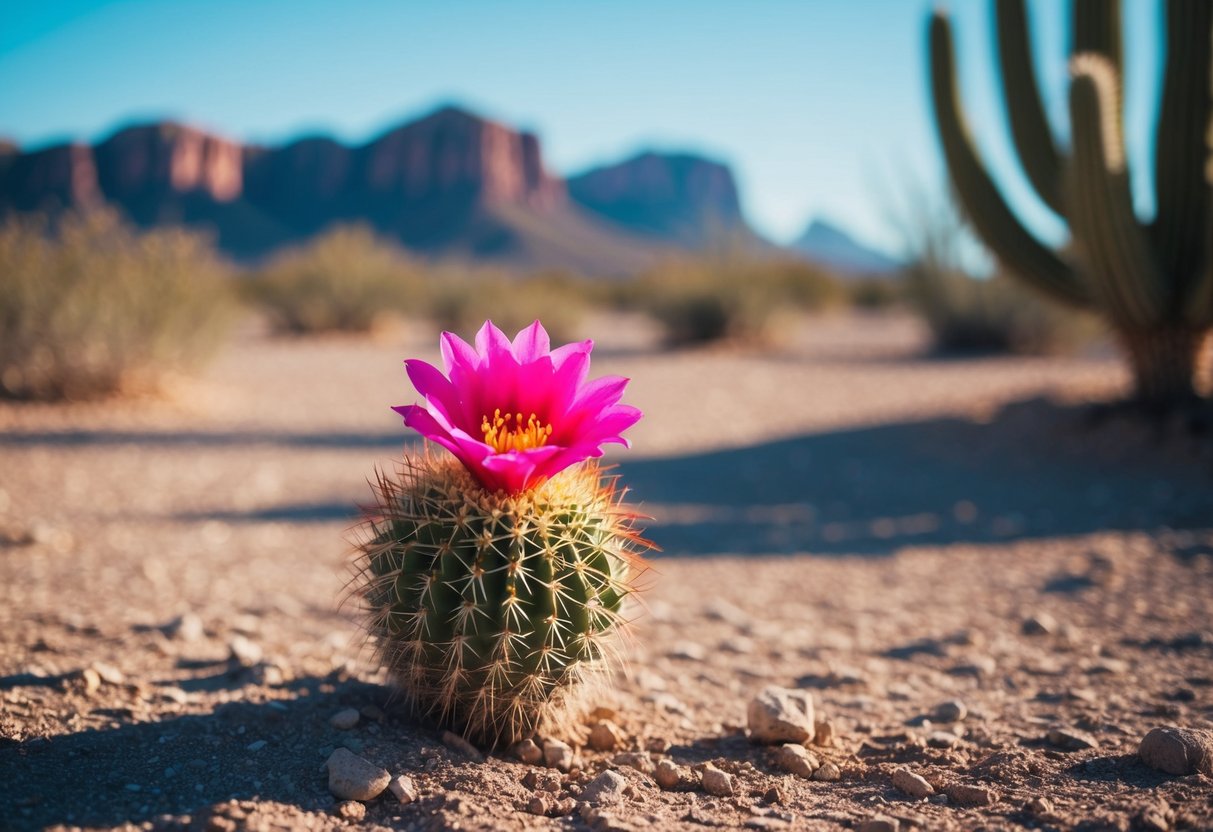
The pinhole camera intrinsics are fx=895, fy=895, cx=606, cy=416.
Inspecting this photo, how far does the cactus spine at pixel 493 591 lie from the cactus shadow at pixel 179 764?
0.26 m

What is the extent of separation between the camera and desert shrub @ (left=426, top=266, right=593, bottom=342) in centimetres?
2116

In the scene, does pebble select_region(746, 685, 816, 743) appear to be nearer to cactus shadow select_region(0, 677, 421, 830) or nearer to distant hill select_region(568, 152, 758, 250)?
cactus shadow select_region(0, 677, 421, 830)

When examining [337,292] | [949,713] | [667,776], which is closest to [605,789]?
[667,776]

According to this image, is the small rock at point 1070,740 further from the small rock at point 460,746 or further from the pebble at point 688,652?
the small rock at point 460,746

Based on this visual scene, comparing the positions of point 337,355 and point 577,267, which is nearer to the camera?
point 337,355

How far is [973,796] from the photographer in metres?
2.18

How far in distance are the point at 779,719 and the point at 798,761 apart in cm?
14

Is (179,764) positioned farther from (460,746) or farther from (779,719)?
(779,719)

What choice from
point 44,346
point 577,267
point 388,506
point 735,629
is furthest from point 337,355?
point 577,267

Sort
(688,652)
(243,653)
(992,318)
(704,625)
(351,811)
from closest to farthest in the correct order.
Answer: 1. (351,811)
2. (243,653)
3. (688,652)
4. (704,625)
5. (992,318)

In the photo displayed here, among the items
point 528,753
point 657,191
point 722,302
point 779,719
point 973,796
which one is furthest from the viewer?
point 657,191

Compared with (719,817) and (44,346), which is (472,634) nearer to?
(719,817)

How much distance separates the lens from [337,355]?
1631 centimetres

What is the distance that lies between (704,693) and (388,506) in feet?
4.89
